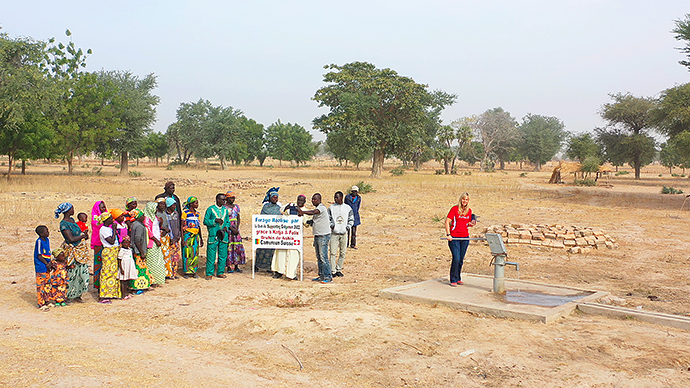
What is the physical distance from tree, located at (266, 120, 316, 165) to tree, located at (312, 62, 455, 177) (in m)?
41.8

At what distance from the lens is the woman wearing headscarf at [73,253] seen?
7.84 meters

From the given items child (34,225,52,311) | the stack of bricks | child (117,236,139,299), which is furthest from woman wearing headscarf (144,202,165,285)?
the stack of bricks

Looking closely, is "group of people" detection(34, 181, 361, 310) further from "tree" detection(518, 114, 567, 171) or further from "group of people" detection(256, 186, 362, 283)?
"tree" detection(518, 114, 567, 171)

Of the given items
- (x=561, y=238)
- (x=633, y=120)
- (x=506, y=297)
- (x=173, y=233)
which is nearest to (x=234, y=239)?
(x=173, y=233)

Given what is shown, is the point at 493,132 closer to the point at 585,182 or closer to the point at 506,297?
the point at 585,182

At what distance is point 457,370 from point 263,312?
3108 millimetres

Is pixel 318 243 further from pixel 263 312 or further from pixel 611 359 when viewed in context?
pixel 611 359

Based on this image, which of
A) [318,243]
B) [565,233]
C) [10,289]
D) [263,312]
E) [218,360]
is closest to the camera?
[218,360]

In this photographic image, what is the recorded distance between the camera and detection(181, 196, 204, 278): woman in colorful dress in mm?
9703

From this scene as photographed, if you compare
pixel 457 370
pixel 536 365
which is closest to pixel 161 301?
pixel 457 370

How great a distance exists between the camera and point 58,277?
308 inches

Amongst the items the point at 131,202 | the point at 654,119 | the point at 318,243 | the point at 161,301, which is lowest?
the point at 161,301

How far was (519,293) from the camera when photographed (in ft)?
28.0

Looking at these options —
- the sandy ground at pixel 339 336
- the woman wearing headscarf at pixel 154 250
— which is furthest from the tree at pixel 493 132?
the woman wearing headscarf at pixel 154 250
